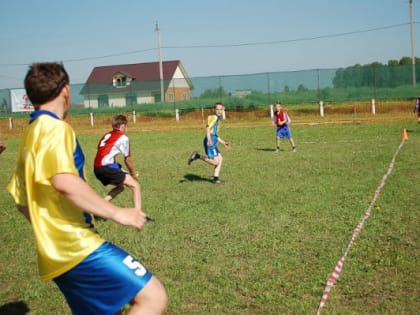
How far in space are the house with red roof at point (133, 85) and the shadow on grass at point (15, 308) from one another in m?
34.9

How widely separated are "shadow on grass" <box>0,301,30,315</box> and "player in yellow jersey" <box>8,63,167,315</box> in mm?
2401

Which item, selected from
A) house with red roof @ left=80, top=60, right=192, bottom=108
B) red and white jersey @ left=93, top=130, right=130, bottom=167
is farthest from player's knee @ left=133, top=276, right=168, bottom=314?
house with red roof @ left=80, top=60, right=192, bottom=108

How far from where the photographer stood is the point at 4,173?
15641 mm

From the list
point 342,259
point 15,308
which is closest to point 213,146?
point 342,259

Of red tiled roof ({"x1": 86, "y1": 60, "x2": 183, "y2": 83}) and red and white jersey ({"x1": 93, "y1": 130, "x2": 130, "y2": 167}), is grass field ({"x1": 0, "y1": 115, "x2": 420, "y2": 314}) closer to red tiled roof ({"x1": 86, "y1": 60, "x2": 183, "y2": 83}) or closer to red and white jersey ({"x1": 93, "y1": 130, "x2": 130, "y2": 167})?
red and white jersey ({"x1": 93, "y1": 130, "x2": 130, "y2": 167})

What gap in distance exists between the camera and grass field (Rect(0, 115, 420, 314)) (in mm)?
4957

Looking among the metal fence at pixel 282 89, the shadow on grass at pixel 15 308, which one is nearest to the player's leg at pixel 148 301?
the shadow on grass at pixel 15 308

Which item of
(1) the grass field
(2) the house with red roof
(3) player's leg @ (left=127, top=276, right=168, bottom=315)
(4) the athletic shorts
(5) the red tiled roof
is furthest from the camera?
(5) the red tiled roof

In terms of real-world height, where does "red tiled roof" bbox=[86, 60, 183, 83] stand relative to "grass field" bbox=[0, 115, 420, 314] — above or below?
above

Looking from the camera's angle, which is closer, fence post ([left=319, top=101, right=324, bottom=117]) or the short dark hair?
the short dark hair

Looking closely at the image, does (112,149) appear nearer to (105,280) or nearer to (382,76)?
(105,280)

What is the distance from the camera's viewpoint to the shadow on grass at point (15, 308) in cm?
496

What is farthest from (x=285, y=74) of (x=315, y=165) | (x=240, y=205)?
(x=240, y=205)

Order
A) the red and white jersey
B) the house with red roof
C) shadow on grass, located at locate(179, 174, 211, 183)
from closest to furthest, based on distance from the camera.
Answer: the red and white jersey < shadow on grass, located at locate(179, 174, 211, 183) < the house with red roof
